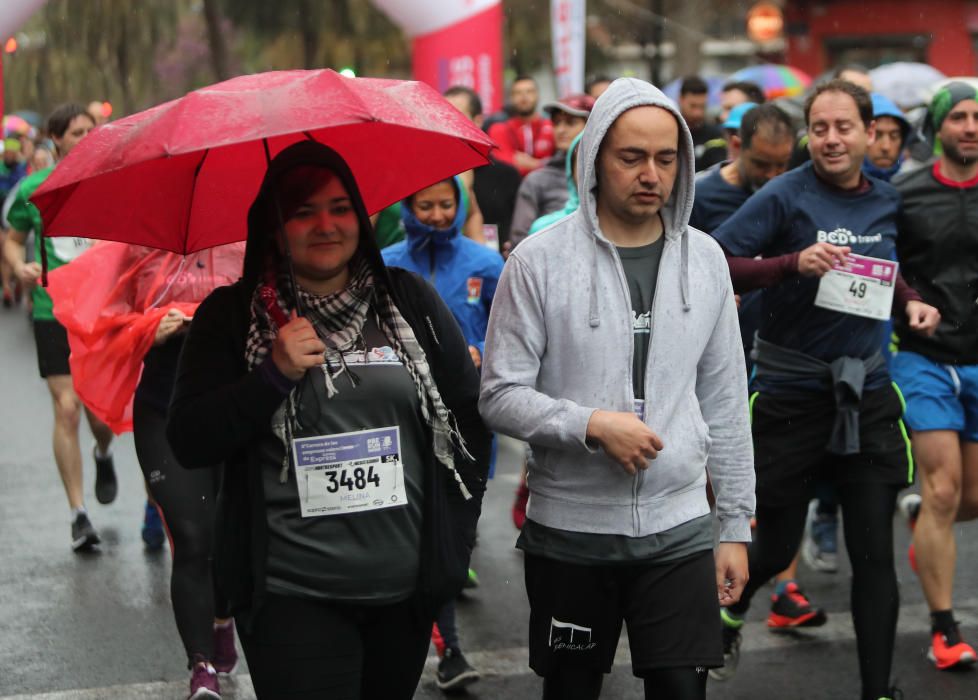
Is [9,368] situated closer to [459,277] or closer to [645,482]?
[459,277]

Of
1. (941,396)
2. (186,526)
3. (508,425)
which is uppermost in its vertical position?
(508,425)

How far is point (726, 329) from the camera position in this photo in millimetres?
3945

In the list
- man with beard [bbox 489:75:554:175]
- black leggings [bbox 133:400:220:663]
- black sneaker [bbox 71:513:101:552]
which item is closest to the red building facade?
man with beard [bbox 489:75:554:175]

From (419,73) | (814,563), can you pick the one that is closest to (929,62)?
(419,73)

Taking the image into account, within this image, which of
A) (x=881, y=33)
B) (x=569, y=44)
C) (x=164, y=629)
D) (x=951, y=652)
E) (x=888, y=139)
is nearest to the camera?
(x=951, y=652)

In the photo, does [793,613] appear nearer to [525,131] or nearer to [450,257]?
[450,257]

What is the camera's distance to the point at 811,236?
5.21 metres

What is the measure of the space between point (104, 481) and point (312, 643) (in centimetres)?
524

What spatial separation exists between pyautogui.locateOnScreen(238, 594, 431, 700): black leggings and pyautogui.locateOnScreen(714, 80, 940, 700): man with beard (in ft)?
6.81

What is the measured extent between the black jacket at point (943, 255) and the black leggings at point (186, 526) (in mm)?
2606

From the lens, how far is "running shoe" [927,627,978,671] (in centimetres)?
571

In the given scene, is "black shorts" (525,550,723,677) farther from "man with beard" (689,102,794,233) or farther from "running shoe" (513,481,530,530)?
"running shoe" (513,481,530,530)

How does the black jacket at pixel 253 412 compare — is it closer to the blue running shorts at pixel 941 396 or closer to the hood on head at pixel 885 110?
the blue running shorts at pixel 941 396

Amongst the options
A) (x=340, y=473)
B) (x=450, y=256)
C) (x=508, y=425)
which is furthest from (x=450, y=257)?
(x=340, y=473)
